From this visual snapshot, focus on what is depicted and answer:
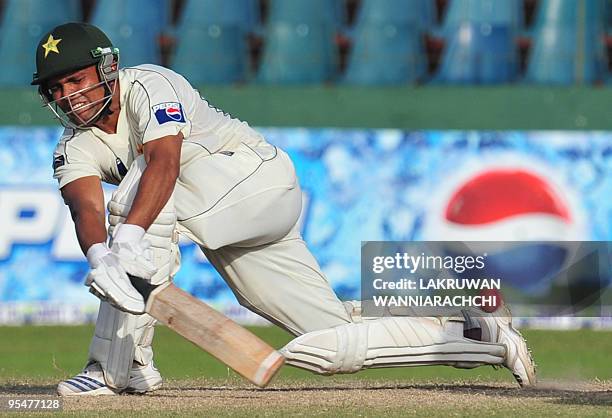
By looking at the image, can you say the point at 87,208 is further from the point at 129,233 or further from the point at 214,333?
the point at 214,333

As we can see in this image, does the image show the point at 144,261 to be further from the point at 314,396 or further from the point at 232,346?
the point at 314,396

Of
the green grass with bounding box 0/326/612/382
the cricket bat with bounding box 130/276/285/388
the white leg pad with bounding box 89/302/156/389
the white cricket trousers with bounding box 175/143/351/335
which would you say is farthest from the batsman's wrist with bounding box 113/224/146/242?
the green grass with bounding box 0/326/612/382

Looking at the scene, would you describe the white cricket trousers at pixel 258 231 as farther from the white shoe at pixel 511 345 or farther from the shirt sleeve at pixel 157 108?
the white shoe at pixel 511 345

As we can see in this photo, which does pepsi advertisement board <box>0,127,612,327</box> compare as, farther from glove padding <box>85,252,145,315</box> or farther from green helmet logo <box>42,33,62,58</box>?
glove padding <box>85,252,145,315</box>

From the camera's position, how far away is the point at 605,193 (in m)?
Answer: 13.0

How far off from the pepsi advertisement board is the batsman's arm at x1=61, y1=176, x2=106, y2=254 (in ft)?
22.4

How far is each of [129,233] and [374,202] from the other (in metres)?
7.80

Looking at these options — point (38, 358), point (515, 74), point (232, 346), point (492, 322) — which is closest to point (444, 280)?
point (492, 322)

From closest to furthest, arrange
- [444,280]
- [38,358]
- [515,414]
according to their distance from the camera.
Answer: [515,414] → [444,280] → [38,358]

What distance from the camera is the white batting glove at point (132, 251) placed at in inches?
213

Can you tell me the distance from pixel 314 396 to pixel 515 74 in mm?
9086

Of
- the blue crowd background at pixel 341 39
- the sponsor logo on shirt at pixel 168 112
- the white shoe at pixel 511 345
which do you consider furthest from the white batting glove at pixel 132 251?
the blue crowd background at pixel 341 39

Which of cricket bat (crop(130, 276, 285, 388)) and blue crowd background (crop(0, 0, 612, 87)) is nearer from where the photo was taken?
cricket bat (crop(130, 276, 285, 388))

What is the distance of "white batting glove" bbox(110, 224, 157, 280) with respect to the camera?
540 centimetres
